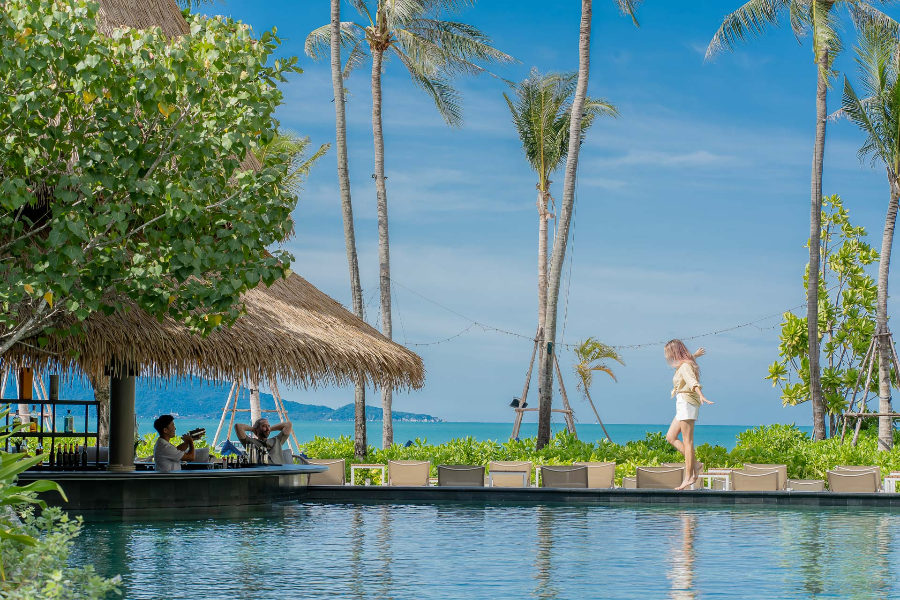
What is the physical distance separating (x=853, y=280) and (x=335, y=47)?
16.8 metres

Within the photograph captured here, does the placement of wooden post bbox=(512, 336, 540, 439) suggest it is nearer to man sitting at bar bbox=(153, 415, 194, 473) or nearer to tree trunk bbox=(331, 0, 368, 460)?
tree trunk bbox=(331, 0, 368, 460)

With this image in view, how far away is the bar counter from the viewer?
1276 cm

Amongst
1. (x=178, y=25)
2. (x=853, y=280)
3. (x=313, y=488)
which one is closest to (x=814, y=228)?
(x=853, y=280)

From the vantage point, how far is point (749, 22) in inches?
936

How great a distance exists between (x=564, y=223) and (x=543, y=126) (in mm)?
5972

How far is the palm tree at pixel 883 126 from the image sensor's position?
23172mm

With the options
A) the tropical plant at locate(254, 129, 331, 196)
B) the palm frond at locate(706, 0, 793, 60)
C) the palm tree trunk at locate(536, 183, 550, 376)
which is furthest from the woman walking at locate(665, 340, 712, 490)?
the tropical plant at locate(254, 129, 331, 196)

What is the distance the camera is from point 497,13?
1569 inches

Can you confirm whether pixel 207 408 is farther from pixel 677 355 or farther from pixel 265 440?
pixel 677 355

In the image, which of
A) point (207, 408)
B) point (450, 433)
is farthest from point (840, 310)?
point (207, 408)

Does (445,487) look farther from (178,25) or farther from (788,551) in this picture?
(178,25)

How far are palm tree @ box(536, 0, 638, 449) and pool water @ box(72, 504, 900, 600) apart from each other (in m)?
6.44

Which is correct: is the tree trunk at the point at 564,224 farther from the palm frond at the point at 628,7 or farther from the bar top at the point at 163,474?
the bar top at the point at 163,474

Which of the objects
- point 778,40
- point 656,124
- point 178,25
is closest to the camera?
point 178,25
